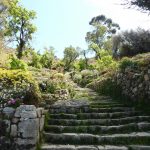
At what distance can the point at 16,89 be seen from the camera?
878cm

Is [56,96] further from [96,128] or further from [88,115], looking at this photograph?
[96,128]

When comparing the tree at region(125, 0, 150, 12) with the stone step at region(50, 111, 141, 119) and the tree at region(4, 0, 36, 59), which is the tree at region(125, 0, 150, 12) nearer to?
the stone step at region(50, 111, 141, 119)

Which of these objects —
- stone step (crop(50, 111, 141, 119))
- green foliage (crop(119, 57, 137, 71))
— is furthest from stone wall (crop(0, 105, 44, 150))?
green foliage (crop(119, 57, 137, 71))

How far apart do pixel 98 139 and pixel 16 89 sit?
8.16 ft

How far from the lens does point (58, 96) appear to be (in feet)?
39.3

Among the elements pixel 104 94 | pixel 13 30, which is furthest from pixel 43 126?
pixel 13 30

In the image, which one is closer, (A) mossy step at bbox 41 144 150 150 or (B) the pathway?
(A) mossy step at bbox 41 144 150 150

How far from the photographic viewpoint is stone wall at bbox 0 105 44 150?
7559 millimetres

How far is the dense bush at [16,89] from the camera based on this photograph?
27.6 ft

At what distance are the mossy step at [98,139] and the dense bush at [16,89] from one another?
1125 mm

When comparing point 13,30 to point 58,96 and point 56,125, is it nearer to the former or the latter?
point 58,96

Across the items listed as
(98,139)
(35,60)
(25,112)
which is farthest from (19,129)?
(35,60)

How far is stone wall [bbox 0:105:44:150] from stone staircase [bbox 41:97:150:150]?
18.3 inches

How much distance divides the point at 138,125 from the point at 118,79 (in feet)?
13.4
